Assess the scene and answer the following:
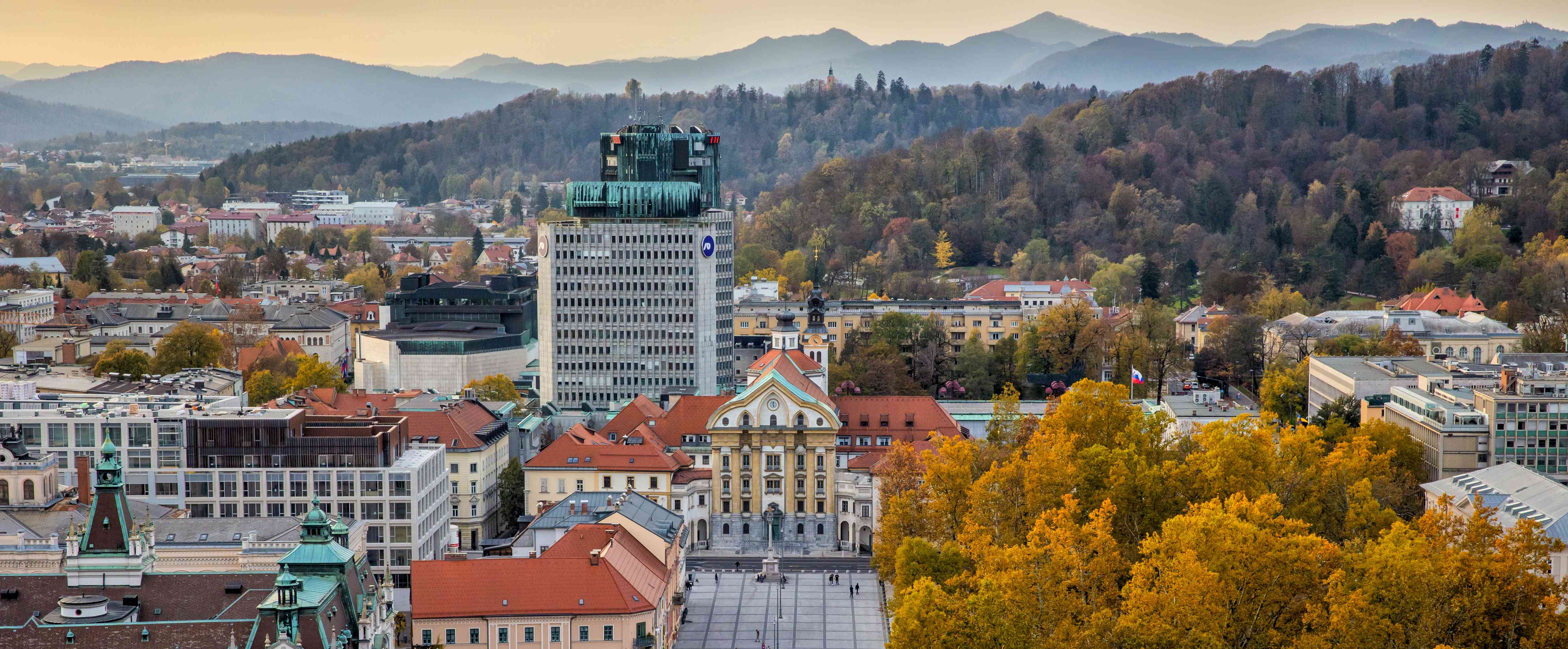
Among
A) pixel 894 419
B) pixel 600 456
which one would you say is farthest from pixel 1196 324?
pixel 600 456

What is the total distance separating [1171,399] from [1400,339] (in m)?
28.0

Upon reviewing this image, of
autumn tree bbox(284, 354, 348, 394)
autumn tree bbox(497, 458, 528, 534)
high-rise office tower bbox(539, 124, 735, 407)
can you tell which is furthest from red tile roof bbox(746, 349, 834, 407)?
autumn tree bbox(284, 354, 348, 394)

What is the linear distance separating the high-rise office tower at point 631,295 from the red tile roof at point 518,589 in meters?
61.8

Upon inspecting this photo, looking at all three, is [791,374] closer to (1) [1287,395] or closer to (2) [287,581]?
(1) [1287,395]

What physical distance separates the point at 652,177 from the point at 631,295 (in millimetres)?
16645

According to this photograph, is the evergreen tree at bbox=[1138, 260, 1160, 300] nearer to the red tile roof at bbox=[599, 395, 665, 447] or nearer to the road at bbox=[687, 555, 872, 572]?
the red tile roof at bbox=[599, 395, 665, 447]

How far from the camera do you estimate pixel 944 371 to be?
6073 inches

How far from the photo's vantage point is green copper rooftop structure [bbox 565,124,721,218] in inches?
5477

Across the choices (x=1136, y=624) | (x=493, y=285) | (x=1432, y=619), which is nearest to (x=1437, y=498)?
(x=1432, y=619)

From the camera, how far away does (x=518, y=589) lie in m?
74.2

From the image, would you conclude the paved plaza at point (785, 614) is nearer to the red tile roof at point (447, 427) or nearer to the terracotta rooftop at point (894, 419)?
the terracotta rooftop at point (894, 419)

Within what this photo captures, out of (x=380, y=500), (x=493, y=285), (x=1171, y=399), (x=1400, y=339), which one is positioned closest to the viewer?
(x=380, y=500)

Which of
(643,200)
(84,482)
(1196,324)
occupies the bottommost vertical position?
(84,482)

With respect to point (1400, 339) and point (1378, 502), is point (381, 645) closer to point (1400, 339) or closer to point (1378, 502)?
point (1378, 502)
